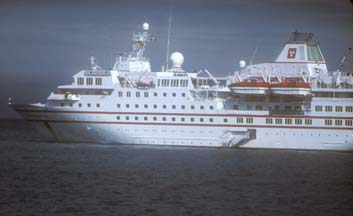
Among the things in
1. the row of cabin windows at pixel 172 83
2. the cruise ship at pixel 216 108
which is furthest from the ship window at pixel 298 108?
the row of cabin windows at pixel 172 83

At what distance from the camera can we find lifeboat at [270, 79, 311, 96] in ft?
187

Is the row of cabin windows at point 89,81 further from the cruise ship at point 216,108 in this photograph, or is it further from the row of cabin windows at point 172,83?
the row of cabin windows at point 172,83

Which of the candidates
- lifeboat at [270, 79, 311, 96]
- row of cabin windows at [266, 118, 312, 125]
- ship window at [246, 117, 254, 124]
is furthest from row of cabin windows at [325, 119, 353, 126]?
ship window at [246, 117, 254, 124]

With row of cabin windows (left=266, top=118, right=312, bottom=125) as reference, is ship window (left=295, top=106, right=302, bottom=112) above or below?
above

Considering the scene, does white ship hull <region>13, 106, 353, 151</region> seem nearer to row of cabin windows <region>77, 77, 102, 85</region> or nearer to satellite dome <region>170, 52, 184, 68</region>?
row of cabin windows <region>77, 77, 102, 85</region>

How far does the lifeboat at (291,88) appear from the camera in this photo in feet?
187

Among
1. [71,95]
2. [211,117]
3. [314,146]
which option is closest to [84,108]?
[71,95]

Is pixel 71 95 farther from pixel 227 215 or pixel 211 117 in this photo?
pixel 227 215

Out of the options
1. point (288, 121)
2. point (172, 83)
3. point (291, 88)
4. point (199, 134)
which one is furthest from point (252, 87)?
point (172, 83)

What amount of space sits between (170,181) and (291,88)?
1388 centimetres

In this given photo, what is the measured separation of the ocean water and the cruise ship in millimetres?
901

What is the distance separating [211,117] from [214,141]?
4.76 feet

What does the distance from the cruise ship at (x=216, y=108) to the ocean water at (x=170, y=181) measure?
90cm

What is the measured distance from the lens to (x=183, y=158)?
54156 mm
